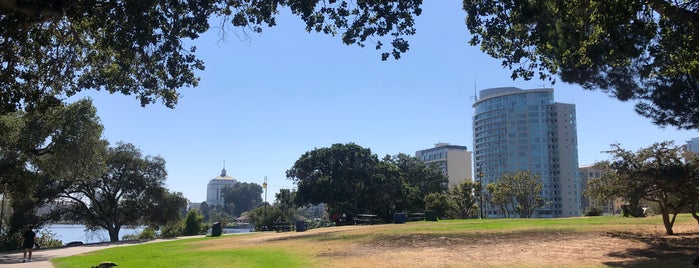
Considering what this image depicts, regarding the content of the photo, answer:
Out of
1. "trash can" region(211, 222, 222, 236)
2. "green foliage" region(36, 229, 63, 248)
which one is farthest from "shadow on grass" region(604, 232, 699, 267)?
"green foliage" region(36, 229, 63, 248)

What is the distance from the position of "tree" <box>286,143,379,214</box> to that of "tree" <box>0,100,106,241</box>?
85.6ft

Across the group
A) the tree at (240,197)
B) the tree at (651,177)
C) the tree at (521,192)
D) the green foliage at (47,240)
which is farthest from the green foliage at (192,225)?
the tree at (240,197)

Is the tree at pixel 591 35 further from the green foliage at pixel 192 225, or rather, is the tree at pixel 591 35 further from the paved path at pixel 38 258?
the green foliage at pixel 192 225

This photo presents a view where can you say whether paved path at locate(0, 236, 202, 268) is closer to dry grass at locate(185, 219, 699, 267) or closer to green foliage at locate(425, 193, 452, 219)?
dry grass at locate(185, 219, 699, 267)

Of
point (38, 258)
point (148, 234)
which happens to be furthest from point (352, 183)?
point (38, 258)

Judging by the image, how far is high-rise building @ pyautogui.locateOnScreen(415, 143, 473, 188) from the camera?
163 metres

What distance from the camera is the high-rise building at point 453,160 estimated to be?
16338cm

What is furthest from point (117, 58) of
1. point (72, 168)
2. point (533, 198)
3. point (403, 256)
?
point (533, 198)

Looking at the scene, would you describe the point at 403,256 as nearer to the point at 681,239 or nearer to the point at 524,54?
the point at 524,54

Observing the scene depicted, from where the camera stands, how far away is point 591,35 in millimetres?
11141

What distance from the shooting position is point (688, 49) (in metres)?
11.2

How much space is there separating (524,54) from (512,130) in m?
135

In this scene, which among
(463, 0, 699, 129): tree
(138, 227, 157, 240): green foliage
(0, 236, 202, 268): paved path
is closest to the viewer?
(463, 0, 699, 129): tree

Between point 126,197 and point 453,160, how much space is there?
431ft
